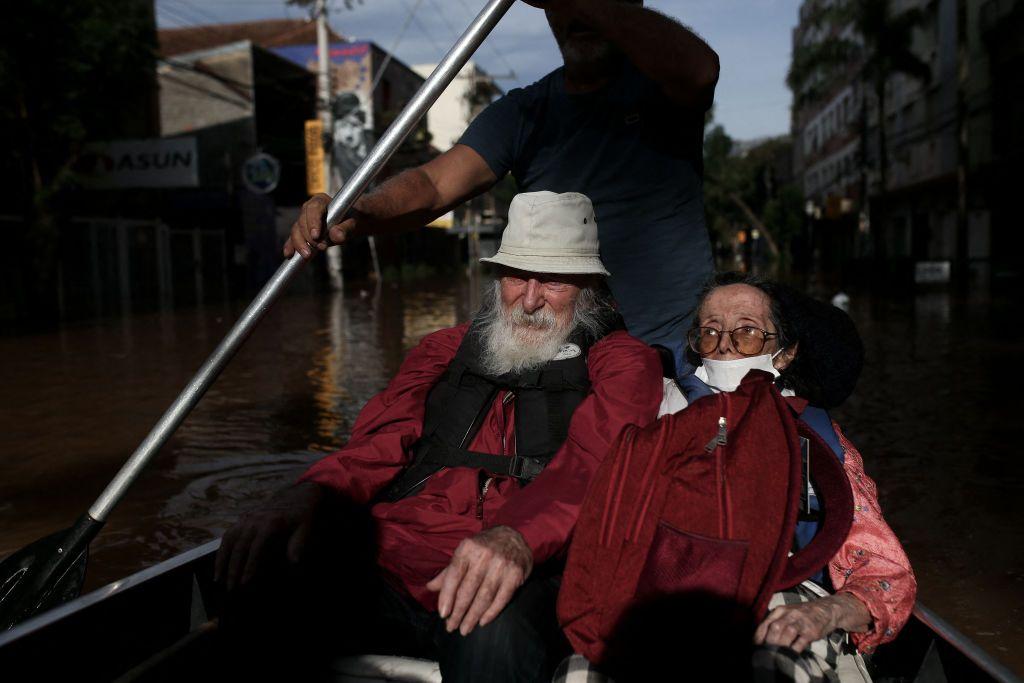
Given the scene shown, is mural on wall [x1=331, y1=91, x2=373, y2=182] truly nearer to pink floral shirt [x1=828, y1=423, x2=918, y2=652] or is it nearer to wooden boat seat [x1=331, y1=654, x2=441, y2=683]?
wooden boat seat [x1=331, y1=654, x2=441, y2=683]

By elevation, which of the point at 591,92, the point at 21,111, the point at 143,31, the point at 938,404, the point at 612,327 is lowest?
the point at 938,404

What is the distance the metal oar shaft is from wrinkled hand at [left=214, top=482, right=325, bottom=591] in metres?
0.48

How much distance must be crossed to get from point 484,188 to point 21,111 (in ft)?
50.4

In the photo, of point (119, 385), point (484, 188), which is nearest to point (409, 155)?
point (119, 385)

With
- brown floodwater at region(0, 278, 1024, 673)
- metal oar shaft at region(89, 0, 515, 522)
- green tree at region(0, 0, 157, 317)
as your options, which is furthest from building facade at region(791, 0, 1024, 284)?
metal oar shaft at region(89, 0, 515, 522)

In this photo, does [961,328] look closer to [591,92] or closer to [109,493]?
[591,92]

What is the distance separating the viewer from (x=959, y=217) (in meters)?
26.0

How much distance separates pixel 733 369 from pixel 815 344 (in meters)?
0.24

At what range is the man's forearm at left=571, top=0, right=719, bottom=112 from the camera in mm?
2455

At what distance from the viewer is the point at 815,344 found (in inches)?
103

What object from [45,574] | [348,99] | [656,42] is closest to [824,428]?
[656,42]

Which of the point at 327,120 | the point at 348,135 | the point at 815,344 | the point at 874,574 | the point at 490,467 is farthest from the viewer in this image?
the point at 348,135

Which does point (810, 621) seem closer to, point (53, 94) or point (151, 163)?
point (53, 94)

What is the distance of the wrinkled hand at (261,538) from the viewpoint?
2.26 meters
